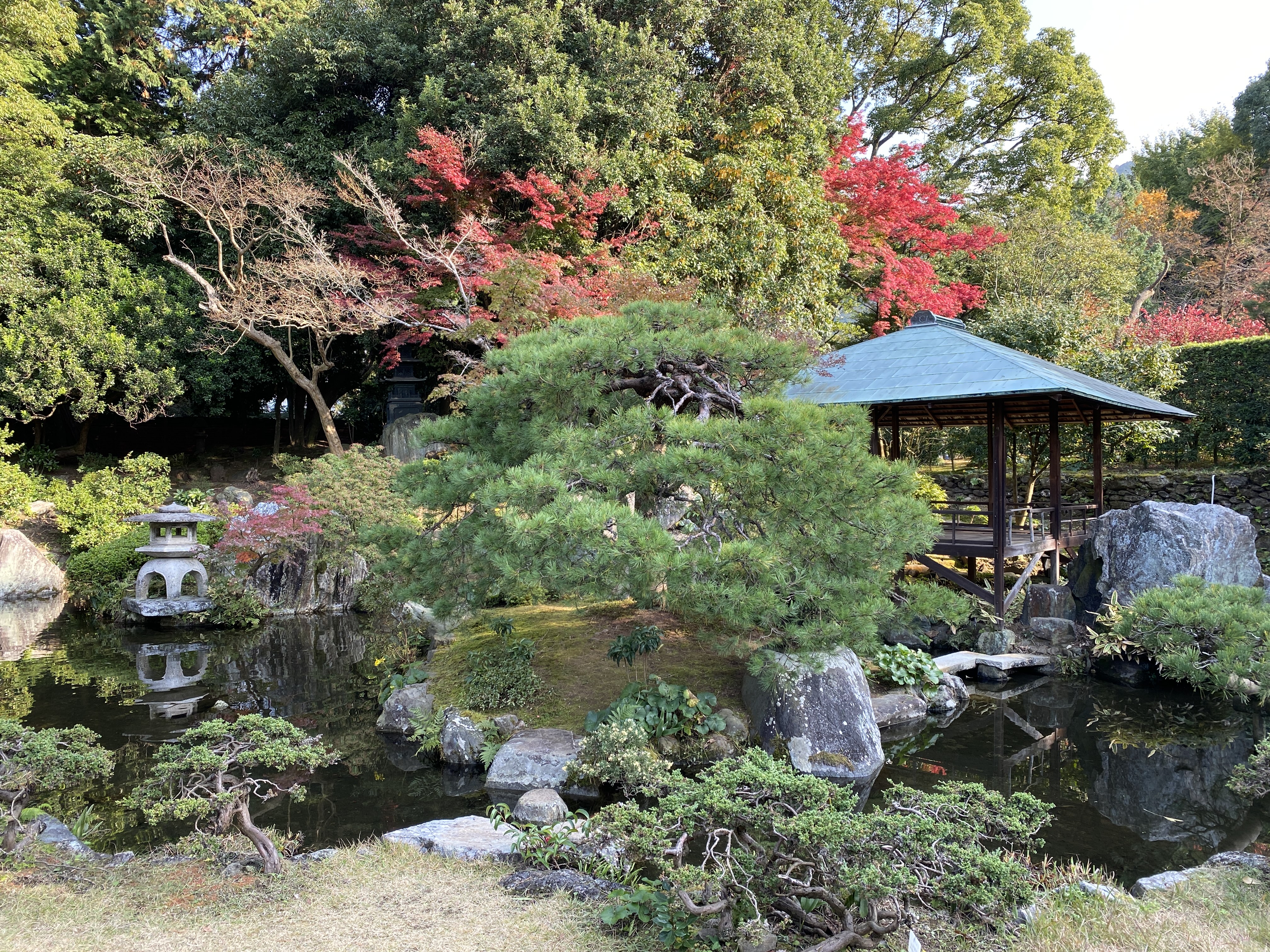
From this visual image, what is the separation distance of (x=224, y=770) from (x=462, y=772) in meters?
2.06

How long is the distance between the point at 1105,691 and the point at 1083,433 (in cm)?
724

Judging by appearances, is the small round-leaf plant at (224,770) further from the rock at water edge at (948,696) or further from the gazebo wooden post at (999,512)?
the gazebo wooden post at (999,512)

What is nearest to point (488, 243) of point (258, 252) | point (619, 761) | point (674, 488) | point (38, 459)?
point (258, 252)

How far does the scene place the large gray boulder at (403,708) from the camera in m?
6.11

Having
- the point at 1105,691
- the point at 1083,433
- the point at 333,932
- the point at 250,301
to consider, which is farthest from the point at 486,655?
the point at 1083,433

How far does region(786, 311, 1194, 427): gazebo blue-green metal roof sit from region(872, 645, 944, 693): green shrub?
2724 mm

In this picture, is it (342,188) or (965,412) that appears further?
(342,188)

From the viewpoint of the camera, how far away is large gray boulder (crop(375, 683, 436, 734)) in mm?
6113

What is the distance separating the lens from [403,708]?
623cm

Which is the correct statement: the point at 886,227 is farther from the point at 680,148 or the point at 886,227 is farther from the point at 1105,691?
the point at 1105,691

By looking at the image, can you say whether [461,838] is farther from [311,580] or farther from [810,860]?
[311,580]

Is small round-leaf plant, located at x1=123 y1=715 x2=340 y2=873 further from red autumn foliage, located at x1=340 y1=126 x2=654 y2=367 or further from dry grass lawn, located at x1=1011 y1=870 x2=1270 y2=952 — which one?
red autumn foliage, located at x1=340 y1=126 x2=654 y2=367

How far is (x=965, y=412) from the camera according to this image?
37.3 feet

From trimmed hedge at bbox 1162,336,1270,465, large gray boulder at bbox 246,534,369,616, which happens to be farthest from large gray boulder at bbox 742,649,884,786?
trimmed hedge at bbox 1162,336,1270,465
